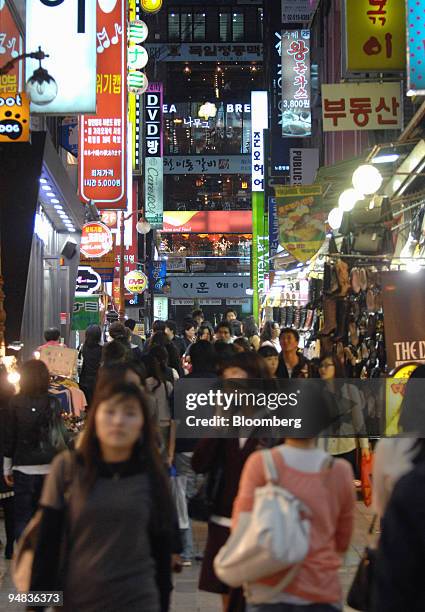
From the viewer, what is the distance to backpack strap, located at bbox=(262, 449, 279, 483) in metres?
3.81

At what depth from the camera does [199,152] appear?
78875 mm

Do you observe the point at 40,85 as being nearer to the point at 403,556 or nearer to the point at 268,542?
the point at 268,542

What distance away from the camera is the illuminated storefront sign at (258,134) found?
46969 mm

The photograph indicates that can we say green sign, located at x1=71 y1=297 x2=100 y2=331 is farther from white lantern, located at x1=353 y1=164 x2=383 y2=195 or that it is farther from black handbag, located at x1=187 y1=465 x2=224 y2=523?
black handbag, located at x1=187 y1=465 x2=224 y2=523

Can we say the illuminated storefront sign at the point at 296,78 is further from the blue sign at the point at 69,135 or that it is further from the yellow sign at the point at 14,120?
the yellow sign at the point at 14,120

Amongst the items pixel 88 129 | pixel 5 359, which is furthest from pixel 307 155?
pixel 5 359

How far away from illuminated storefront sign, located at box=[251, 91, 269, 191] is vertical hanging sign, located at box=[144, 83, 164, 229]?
182 inches

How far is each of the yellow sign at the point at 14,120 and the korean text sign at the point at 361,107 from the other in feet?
14.6

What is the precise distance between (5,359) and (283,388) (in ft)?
14.3

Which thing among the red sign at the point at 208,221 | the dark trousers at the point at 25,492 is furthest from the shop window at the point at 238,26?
the dark trousers at the point at 25,492

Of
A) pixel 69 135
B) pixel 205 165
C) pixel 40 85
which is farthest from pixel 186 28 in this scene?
pixel 40 85

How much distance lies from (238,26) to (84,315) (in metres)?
61.8

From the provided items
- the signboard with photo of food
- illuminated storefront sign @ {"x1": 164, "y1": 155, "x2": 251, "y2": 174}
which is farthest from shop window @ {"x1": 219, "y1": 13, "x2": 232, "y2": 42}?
the signboard with photo of food

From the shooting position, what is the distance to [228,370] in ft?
20.4
